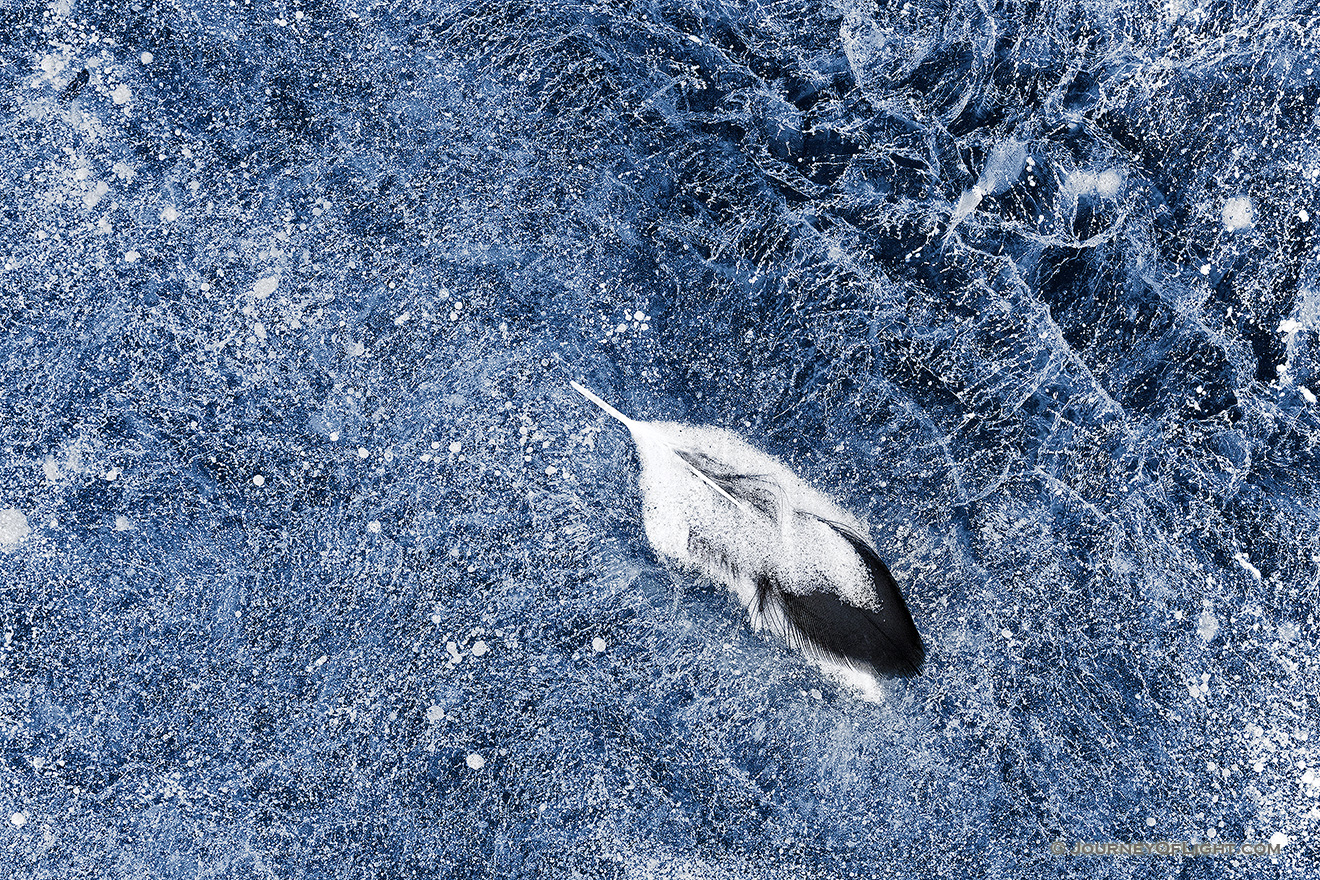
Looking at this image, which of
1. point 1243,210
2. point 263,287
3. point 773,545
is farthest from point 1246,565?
point 263,287

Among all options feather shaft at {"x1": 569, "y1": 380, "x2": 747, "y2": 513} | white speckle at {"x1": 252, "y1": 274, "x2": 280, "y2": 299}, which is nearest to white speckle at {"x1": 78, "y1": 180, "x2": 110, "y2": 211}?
white speckle at {"x1": 252, "y1": 274, "x2": 280, "y2": 299}

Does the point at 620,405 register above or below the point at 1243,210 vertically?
below

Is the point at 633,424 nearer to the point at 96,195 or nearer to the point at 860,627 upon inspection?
the point at 860,627

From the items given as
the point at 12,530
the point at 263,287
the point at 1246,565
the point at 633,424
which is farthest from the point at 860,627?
the point at 12,530

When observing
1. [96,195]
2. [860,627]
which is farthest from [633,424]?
[96,195]

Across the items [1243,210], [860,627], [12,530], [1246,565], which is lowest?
[12,530]

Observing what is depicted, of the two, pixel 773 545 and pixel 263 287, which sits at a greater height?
pixel 263 287

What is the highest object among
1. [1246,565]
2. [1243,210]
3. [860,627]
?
[1243,210]

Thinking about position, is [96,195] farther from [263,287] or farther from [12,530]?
[12,530]

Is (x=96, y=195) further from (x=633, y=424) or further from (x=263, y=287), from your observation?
(x=633, y=424)
